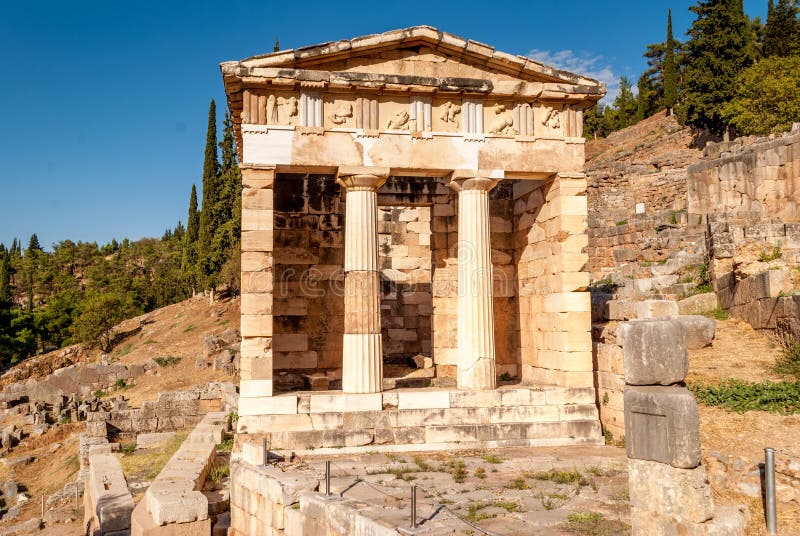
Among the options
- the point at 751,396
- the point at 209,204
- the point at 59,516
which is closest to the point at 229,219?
the point at 209,204

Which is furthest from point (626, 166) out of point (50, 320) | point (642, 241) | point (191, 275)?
point (50, 320)

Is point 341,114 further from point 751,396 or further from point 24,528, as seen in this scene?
point 24,528

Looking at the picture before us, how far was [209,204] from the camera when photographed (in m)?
44.1

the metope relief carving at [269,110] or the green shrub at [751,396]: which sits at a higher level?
the metope relief carving at [269,110]

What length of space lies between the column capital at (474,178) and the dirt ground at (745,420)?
5.61m

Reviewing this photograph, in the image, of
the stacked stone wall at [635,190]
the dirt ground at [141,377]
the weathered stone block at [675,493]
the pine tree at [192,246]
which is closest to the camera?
the weathered stone block at [675,493]

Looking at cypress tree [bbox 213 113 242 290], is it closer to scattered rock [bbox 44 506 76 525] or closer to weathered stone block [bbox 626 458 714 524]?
scattered rock [bbox 44 506 76 525]

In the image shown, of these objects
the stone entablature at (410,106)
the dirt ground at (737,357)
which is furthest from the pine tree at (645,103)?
the stone entablature at (410,106)

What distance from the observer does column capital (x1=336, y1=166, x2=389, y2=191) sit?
39.7ft

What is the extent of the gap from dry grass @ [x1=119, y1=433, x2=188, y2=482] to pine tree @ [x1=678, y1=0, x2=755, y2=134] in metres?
34.9

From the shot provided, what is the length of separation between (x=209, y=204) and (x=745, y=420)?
38.9 meters

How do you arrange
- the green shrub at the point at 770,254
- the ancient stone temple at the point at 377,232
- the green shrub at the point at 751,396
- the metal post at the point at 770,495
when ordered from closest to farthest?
the metal post at the point at 770,495 < the green shrub at the point at 751,396 < the ancient stone temple at the point at 377,232 < the green shrub at the point at 770,254

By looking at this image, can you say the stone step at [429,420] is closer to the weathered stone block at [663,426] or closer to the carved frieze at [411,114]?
the carved frieze at [411,114]

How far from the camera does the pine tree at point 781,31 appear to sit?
43156 mm
